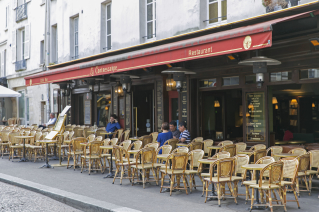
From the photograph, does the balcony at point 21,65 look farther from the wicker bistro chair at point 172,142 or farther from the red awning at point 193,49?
the wicker bistro chair at point 172,142

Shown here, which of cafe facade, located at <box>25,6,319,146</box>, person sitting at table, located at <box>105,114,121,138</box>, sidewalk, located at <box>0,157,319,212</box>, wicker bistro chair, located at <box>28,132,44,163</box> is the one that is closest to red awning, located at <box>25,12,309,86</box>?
cafe facade, located at <box>25,6,319,146</box>

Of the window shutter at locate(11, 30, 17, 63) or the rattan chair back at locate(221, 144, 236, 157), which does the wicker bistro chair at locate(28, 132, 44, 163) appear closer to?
the rattan chair back at locate(221, 144, 236, 157)

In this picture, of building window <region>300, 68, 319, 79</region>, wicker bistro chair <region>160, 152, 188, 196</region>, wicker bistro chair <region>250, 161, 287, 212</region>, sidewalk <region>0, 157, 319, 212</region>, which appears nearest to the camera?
wicker bistro chair <region>250, 161, 287, 212</region>

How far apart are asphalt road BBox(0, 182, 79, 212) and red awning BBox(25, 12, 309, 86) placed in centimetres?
424

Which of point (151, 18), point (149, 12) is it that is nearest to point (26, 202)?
point (151, 18)

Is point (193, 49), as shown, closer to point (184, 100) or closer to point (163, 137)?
point (163, 137)

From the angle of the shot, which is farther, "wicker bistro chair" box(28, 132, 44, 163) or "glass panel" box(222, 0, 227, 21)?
"wicker bistro chair" box(28, 132, 44, 163)

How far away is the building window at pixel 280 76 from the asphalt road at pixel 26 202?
6.03m

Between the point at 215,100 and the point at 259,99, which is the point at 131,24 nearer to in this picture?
the point at 215,100

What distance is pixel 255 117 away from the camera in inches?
396

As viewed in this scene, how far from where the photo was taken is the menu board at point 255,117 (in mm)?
9852

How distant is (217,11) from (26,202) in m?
7.75

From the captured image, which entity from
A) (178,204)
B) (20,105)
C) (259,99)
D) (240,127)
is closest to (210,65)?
(259,99)

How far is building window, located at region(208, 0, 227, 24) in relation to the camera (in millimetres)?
10877
